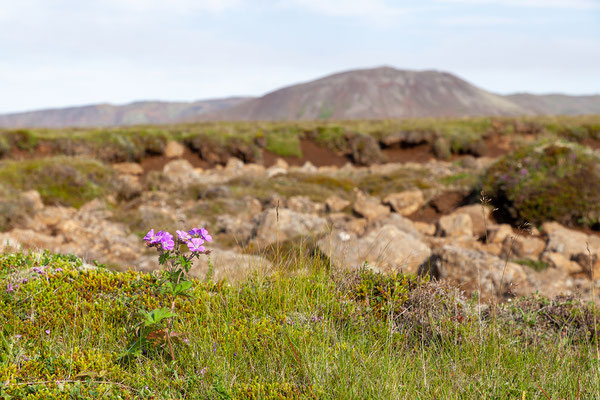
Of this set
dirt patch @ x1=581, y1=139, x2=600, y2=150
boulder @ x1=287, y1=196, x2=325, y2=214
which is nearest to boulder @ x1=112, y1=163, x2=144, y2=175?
boulder @ x1=287, y1=196, x2=325, y2=214

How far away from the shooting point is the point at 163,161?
22609 millimetres

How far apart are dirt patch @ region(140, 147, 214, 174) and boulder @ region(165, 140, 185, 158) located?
0.23 meters

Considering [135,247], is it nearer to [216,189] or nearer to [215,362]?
[216,189]

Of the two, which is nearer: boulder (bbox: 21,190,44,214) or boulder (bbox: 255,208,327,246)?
boulder (bbox: 255,208,327,246)

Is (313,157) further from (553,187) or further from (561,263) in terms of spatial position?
(561,263)

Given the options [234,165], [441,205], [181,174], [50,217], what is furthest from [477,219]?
[234,165]

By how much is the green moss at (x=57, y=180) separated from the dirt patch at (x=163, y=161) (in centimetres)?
726

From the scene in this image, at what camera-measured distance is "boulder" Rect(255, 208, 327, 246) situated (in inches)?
333

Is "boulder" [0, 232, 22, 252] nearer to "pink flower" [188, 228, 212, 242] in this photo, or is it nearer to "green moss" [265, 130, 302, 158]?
"pink flower" [188, 228, 212, 242]

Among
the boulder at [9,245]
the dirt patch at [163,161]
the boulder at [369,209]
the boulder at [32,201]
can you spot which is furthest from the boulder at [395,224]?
the dirt patch at [163,161]

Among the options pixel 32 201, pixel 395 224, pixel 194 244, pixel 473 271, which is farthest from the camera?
pixel 32 201

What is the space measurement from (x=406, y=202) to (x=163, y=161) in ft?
47.8

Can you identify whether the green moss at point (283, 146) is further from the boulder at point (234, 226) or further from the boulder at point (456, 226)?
the boulder at point (456, 226)

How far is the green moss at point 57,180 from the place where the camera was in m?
12.9
